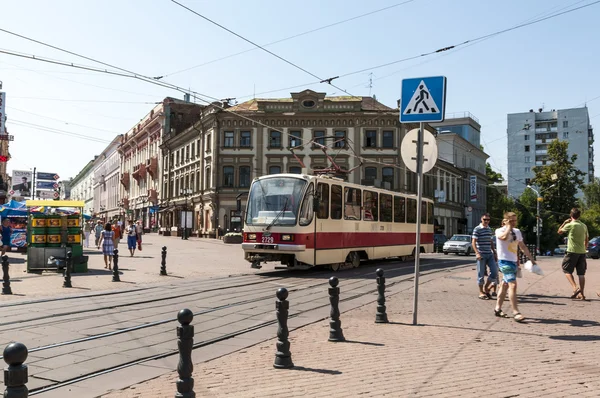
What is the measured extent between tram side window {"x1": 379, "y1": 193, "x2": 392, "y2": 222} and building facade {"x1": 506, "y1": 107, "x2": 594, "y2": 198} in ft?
295

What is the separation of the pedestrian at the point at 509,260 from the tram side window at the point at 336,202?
9314 millimetres

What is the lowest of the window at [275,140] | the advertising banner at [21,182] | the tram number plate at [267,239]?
the tram number plate at [267,239]

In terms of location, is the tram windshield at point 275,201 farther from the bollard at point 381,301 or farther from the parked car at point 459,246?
the parked car at point 459,246

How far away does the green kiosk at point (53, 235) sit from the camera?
1753 cm

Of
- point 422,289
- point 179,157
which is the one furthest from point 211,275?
point 179,157

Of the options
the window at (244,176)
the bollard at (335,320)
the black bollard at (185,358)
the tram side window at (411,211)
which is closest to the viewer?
the black bollard at (185,358)

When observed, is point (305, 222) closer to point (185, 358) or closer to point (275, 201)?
point (275, 201)

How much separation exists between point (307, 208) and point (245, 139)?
36605 millimetres

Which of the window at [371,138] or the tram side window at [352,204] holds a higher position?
the window at [371,138]

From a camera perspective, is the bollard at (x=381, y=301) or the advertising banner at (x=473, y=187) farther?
the advertising banner at (x=473, y=187)

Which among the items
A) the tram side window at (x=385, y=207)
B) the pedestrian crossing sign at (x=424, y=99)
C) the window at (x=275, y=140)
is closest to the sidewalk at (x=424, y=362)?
the pedestrian crossing sign at (x=424, y=99)

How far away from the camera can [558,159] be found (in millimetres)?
63062

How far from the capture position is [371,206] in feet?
71.2

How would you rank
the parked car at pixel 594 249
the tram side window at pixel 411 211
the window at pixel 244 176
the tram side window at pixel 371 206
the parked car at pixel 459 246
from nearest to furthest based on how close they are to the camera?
the tram side window at pixel 371 206 → the tram side window at pixel 411 211 → the parked car at pixel 459 246 → the parked car at pixel 594 249 → the window at pixel 244 176
